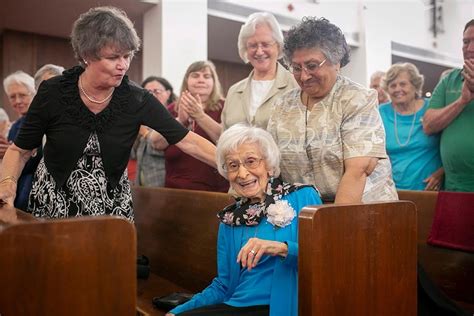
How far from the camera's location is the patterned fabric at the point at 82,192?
71.6 inches

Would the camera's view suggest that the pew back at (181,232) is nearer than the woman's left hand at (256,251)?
No

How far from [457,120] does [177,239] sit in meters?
1.60

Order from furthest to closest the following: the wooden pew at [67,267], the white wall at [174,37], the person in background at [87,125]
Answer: the white wall at [174,37] < the person in background at [87,125] < the wooden pew at [67,267]

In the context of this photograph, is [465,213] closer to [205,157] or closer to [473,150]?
[473,150]

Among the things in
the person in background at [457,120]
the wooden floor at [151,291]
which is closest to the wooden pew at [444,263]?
the person in background at [457,120]

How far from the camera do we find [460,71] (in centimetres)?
254

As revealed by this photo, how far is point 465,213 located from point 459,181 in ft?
1.43

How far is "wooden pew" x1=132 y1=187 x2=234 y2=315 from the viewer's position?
2.25 meters

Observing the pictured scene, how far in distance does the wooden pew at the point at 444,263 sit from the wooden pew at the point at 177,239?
3.00 ft

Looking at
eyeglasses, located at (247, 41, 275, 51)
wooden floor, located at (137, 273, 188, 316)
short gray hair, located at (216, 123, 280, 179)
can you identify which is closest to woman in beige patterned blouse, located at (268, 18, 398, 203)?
short gray hair, located at (216, 123, 280, 179)

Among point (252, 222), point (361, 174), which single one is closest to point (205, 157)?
point (252, 222)

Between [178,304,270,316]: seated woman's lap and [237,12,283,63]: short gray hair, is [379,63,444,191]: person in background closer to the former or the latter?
[237,12,283,63]: short gray hair

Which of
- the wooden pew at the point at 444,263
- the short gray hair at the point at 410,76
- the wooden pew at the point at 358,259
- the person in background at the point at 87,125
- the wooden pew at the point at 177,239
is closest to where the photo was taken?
the wooden pew at the point at 358,259

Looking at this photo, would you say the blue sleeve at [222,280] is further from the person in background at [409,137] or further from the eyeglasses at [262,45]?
the person in background at [409,137]
